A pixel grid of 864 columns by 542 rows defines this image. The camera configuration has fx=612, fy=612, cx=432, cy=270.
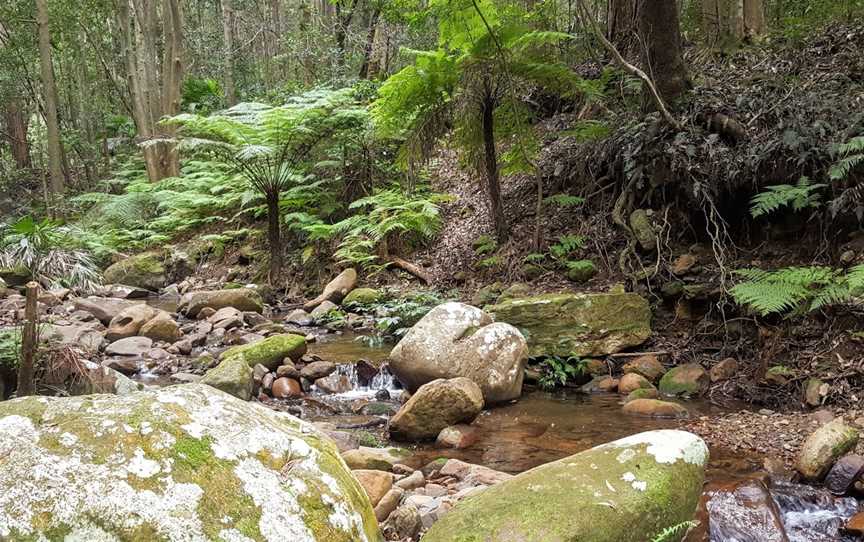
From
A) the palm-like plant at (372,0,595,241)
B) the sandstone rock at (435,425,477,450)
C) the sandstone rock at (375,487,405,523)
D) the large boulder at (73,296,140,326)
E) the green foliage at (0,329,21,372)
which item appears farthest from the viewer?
the large boulder at (73,296,140,326)

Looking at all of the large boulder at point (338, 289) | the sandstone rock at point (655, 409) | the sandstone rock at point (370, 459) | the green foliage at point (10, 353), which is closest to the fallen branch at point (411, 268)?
the large boulder at point (338, 289)

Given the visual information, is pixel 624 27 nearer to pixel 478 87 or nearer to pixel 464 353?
pixel 478 87

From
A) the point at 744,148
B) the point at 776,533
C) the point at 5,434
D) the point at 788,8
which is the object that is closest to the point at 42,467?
the point at 5,434

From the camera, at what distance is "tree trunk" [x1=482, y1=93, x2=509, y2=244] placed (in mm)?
8070

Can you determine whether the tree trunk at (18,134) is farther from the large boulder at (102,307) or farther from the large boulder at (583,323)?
the large boulder at (583,323)

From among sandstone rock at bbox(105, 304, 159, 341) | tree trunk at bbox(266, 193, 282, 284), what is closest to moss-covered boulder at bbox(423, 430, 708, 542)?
sandstone rock at bbox(105, 304, 159, 341)

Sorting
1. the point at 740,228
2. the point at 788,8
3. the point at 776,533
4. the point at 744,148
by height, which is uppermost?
the point at 788,8

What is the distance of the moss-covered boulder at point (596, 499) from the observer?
2328mm

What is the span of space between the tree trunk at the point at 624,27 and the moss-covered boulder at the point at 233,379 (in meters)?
6.74

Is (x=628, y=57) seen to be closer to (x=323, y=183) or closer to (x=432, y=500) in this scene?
(x=323, y=183)

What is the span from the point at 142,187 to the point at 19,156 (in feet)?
42.6

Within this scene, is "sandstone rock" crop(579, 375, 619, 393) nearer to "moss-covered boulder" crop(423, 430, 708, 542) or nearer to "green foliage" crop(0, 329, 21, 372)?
"moss-covered boulder" crop(423, 430, 708, 542)

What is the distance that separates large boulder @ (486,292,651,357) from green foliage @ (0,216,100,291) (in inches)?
300

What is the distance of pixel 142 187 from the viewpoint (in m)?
14.5
